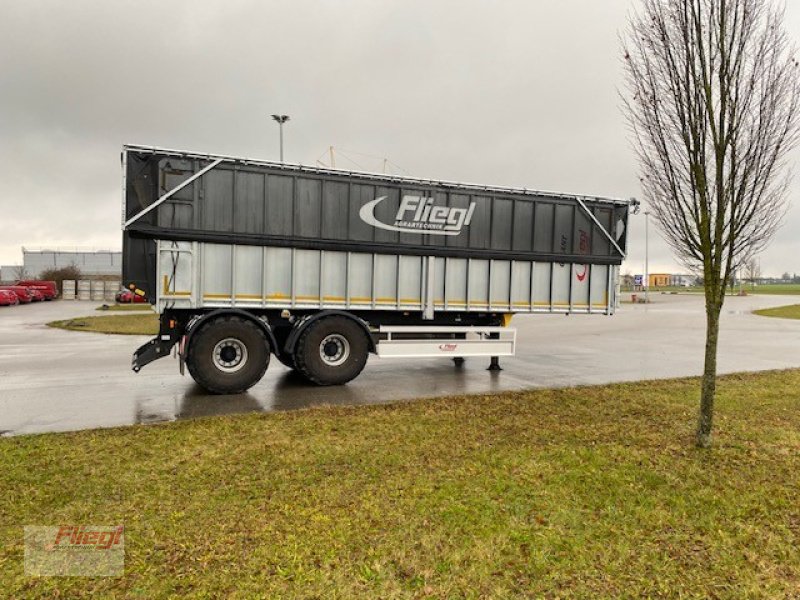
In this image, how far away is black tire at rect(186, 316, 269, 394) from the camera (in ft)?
25.2

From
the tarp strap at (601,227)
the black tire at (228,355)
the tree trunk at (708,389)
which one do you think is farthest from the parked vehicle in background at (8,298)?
the tree trunk at (708,389)

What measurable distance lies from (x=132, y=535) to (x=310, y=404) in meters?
4.00

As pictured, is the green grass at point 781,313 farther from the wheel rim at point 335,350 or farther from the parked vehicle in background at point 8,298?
the parked vehicle in background at point 8,298

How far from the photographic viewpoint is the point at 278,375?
9.69 metres

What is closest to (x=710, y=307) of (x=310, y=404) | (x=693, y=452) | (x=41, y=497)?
(x=693, y=452)

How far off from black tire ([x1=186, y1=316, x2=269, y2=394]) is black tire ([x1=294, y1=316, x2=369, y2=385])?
659 millimetres

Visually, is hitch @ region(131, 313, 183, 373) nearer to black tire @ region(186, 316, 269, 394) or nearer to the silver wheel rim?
black tire @ region(186, 316, 269, 394)

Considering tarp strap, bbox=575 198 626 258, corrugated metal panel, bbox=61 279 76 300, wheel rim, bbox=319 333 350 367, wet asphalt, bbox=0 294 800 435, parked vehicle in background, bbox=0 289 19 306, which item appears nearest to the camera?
wet asphalt, bbox=0 294 800 435

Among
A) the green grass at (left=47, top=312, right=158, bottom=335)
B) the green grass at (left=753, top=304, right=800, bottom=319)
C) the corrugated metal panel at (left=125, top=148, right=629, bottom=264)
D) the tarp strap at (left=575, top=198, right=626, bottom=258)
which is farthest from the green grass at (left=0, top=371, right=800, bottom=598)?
the green grass at (left=753, top=304, right=800, bottom=319)

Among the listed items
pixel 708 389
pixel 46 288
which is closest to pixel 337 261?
pixel 708 389

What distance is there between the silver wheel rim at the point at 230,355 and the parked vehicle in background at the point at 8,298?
35508 mm

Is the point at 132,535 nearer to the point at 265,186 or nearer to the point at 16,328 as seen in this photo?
the point at 265,186

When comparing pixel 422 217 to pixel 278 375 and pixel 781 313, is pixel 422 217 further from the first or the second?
pixel 781 313

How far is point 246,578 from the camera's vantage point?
282 cm
